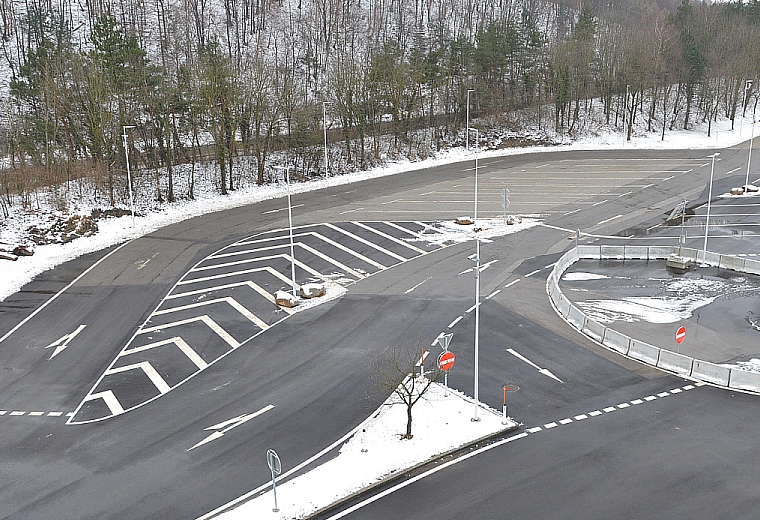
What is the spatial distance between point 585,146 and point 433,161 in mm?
18760

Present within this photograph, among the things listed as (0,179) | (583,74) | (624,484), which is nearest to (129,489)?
(624,484)

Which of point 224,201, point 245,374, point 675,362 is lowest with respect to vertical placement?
point 245,374

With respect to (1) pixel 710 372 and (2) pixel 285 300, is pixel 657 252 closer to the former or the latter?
(1) pixel 710 372

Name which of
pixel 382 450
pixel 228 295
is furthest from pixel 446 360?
pixel 228 295

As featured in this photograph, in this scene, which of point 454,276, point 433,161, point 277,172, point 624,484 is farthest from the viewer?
point 433,161

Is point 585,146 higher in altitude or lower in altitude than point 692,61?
lower

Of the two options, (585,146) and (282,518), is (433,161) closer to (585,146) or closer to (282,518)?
(585,146)

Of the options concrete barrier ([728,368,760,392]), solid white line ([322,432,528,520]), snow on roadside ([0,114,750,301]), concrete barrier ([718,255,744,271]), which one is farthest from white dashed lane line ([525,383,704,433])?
snow on roadside ([0,114,750,301])

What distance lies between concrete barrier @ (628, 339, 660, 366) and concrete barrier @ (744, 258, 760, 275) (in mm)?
13097

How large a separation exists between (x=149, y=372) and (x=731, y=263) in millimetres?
30134

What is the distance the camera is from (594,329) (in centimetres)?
2792

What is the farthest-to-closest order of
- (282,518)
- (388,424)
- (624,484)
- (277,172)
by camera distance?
(277,172) → (388,424) → (624,484) → (282,518)

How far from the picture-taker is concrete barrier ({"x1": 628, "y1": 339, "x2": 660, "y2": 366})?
83.9 feet

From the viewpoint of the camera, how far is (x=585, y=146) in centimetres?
7319
